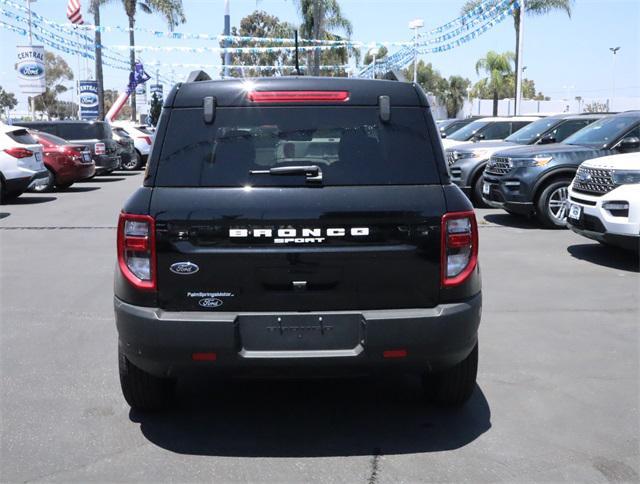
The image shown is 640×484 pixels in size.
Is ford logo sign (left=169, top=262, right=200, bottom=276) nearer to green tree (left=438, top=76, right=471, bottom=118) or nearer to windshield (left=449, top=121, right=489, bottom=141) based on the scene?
windshield (left=449, top=121, right=489, bottom=141)

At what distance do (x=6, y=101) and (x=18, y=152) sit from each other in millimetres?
92786

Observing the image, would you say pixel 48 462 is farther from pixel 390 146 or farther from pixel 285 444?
pixel 390 146

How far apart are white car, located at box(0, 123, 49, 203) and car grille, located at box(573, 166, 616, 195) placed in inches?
428

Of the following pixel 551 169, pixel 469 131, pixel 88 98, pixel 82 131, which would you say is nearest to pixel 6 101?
pixel 88 98

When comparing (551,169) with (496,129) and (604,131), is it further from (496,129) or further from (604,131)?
(496,129)

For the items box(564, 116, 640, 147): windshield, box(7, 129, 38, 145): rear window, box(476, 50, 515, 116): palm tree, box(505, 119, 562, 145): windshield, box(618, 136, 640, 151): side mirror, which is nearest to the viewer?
box(618, 136, 640, 151): side mirror

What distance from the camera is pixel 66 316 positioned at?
644 cm

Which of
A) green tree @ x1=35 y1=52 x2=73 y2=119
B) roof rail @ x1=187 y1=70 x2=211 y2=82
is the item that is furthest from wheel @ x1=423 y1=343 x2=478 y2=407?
green tree @ x1=35 y1=52 x2=73 y2=119

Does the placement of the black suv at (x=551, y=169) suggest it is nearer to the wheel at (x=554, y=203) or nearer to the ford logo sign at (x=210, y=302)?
the wheel at (x=554, y=203)

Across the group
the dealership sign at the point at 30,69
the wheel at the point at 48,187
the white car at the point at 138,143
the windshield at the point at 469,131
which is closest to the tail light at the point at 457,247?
the windshield at the point at 469,131

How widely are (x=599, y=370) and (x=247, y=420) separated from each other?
250cm

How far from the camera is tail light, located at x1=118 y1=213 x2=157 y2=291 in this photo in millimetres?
3488

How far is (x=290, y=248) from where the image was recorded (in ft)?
11.4

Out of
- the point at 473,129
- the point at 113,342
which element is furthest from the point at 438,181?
the point at 473,129
